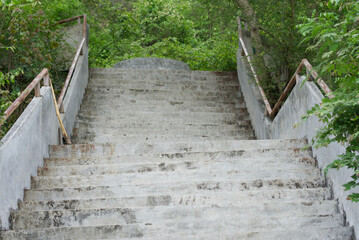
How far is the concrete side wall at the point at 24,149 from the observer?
3990 millimetres

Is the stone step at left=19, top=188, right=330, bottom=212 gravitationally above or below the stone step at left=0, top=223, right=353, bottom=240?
below

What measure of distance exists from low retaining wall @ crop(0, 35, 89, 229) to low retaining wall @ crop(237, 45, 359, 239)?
260 centimetres

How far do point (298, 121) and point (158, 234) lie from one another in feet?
9.59

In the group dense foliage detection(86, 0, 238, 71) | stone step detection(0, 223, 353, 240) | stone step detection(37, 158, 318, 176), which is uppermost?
stone step detection(0, 223, 353, 240)

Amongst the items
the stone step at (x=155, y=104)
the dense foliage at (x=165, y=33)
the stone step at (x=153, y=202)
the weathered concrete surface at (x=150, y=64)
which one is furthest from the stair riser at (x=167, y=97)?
the stone step at (x=153, y=202)

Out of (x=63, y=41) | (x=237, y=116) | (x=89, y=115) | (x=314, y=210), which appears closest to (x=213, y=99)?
(x=237, y=116)

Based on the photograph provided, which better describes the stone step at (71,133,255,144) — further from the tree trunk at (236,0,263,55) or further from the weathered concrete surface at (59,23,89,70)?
the weathered concrete surface at (59,23,89,70)

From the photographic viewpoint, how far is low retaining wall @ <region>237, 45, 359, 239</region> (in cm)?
430

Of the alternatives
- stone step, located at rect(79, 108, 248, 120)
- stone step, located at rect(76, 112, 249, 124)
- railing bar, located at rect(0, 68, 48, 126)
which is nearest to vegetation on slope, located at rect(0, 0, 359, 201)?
railing bar, located at rect(0, 68, 48, 126)

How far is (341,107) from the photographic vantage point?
2.95 m

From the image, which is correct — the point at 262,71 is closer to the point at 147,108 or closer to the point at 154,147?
the point at 147,108

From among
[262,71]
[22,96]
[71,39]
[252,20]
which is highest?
[22,96]

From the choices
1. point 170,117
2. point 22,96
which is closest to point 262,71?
point 170,117

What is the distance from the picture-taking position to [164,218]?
4.07 meters
